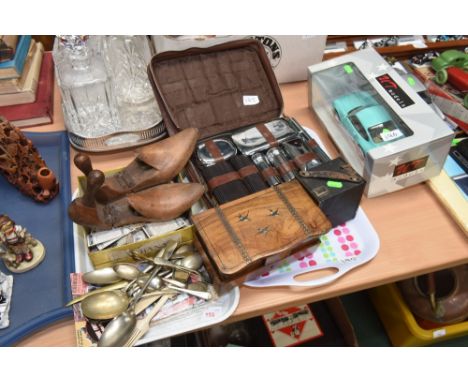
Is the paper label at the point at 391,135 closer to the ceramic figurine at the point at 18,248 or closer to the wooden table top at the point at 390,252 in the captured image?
the wooden table top at the point at 390,252

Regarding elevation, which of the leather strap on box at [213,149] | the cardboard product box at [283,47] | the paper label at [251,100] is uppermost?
the cardboard product box at [283,47]

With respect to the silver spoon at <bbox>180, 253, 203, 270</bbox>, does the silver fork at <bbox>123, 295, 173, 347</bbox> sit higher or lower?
lower

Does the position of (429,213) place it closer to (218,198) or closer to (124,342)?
(218,198)

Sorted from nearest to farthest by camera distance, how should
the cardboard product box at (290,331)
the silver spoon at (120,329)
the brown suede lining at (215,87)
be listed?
the silver spoon at (120,329) < the brown suede lining at (215,87) < the cardboard product box at (290,331)

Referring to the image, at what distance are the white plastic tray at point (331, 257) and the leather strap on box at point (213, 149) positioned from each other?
25 cm

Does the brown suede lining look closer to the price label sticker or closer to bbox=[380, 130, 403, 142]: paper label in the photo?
bbox=[380, 130, 403, 142]: paper label

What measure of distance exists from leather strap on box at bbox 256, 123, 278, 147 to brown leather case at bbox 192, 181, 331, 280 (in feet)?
0.47

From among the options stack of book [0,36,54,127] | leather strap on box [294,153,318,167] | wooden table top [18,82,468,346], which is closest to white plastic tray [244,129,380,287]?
wooden table top [18,82,468,346]

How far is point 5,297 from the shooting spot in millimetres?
721

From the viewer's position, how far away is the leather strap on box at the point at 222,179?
80cm

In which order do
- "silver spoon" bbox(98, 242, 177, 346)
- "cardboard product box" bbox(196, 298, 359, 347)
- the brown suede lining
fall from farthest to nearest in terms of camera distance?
"cardboard product box" bbox(196, 298, 359, 347) < the brown suede lining < "silver spoon" bbox(98, 242, 177, 346)

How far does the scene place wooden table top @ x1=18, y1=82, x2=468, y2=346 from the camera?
0.71m

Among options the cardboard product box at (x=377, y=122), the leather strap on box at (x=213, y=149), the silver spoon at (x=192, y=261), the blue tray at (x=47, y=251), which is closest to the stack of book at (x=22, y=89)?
the blue tray at (x=47, y=251)

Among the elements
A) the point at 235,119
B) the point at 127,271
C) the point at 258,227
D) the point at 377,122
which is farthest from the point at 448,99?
the point at 127,271
